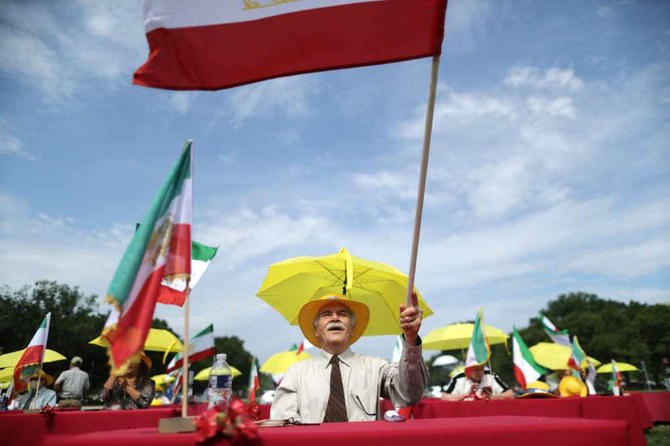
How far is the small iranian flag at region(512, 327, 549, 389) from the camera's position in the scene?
10.8m

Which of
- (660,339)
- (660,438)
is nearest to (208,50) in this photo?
(660,438)

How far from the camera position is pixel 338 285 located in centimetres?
736

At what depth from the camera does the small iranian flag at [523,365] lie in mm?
10836

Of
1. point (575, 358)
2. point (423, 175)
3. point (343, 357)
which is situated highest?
point (423, 175)

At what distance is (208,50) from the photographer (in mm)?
3064

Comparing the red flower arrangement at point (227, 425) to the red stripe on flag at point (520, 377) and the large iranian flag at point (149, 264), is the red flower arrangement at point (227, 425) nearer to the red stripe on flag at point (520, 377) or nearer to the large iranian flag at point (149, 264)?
the large iranian flag at point (149, 264)

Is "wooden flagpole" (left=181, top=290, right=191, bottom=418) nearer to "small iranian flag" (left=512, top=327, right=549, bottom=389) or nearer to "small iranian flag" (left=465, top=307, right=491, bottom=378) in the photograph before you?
"small iranian flag" (left=465, top=307, right=491, bottom=378)

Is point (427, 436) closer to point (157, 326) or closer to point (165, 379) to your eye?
point (165, 379)

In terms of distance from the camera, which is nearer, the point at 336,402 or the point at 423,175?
the point at 423,175

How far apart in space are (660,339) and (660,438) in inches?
2395

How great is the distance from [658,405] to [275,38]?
16167 mm

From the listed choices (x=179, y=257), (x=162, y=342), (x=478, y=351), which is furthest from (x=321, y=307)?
(x=162, y=342)

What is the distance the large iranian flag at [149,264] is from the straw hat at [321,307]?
5.96 feet

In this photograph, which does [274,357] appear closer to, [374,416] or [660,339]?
[374,416]
